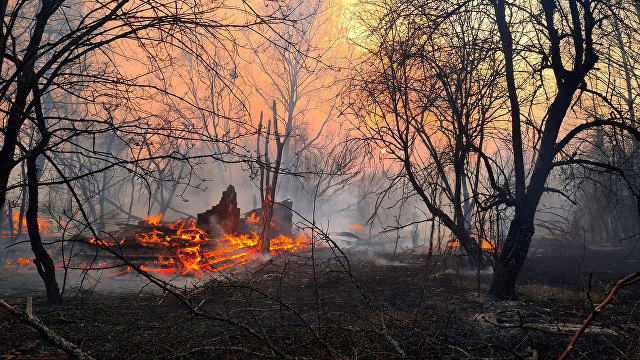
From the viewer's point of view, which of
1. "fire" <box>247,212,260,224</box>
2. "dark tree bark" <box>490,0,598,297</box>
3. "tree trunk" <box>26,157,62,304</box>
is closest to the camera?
"tree trunk" <box>26,157,62,304</box>

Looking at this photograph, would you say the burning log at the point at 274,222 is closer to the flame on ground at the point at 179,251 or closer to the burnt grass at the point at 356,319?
the flame on ground at the point at 179,251

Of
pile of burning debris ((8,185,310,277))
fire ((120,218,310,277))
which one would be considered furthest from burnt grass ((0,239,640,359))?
pile of burning debris ((8,185,310,277))

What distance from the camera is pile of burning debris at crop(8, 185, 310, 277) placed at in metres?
11.5

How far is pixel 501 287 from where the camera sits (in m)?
6.94

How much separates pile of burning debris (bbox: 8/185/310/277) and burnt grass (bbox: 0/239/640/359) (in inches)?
97.7

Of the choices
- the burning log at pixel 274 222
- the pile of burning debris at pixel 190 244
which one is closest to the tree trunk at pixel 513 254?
the pile of burning debris at pixel 190 244

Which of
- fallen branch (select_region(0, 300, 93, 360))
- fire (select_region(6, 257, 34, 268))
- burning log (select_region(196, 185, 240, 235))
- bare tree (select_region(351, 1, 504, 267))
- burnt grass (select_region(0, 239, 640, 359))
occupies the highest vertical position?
bare tree (select_region(351, 1, 504, 267))

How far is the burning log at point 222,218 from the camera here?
13.6m

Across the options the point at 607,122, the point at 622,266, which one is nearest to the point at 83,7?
the point at 607,122

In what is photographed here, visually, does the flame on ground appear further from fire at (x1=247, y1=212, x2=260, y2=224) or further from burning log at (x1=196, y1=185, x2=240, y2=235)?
fire at (x1=247, y1=212, x2=260, y2=224)

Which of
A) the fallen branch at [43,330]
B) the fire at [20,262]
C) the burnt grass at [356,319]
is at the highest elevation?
the fallen branch at [43,330]

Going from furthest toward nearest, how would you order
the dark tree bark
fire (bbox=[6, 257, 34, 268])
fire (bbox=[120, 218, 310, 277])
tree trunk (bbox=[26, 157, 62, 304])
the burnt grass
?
fire (bbox=[6, 257, 34, 268]) → fire (bbox=[120, 218, 310, 277]) → the dark tree bark → tree trunk (bbox=[26, 157, 62, 304]) → the burnt grass

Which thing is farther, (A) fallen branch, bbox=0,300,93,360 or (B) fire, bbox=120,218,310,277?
(B) fire, bbox=120,218,310,277

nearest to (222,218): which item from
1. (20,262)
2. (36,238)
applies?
(20,262)
